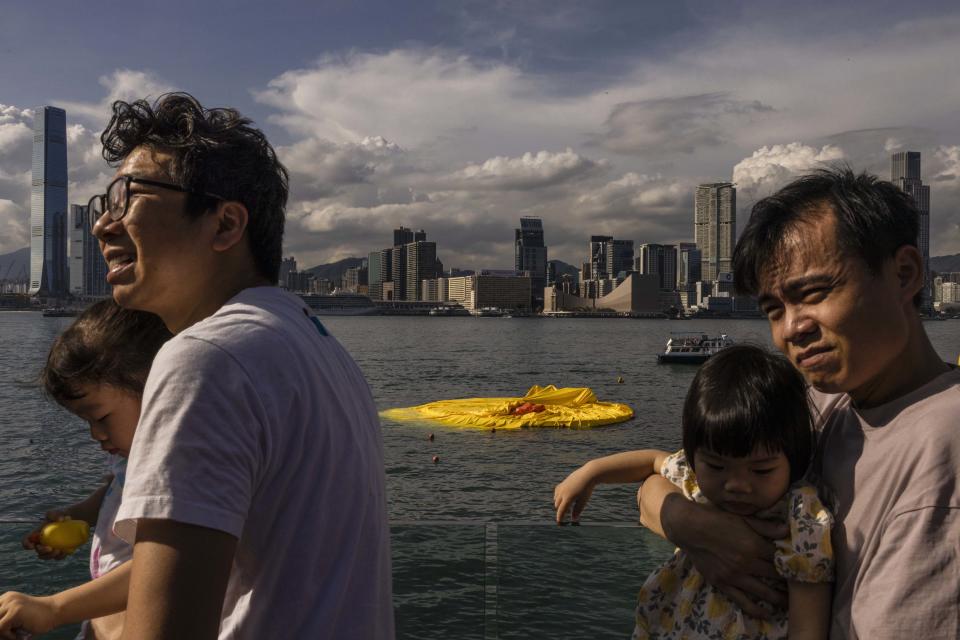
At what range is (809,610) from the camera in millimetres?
1705

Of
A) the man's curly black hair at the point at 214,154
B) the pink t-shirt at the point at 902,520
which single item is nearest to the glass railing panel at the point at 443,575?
the pink t-shirt at the point at 902,520

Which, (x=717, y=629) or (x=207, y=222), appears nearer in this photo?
(x=207, y=222)

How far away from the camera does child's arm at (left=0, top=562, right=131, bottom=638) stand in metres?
1.85

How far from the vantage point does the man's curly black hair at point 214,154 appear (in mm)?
1600

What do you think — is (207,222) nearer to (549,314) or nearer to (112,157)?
(112,157)

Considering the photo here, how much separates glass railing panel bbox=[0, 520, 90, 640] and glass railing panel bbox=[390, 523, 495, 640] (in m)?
1.51

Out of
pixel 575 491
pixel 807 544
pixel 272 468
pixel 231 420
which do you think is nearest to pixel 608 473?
pixel 575 491

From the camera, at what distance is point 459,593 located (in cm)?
340

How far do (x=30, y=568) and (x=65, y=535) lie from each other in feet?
4.26

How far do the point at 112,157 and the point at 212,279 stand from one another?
48 centimetres

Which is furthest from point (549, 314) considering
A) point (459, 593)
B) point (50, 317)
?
point (459, 593)

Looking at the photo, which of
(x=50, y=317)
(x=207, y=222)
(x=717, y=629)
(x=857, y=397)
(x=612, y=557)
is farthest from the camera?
(x=50, y=317)

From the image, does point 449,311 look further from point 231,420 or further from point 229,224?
point 231,420

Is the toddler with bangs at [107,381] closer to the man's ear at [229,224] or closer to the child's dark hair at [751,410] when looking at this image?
the man's ear at [229,224]
